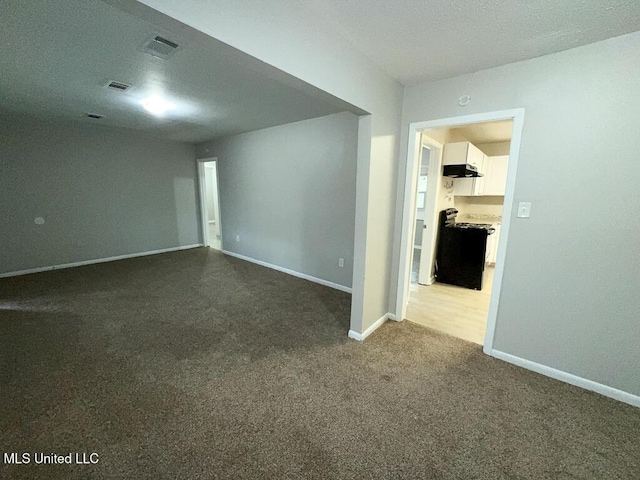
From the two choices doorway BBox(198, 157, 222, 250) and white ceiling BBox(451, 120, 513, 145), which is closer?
white ceiling BBox(451, 120, 513, 145)

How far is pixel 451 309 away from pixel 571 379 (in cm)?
129

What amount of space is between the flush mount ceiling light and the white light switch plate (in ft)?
12.5

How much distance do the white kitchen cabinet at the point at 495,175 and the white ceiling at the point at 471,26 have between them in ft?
11.1

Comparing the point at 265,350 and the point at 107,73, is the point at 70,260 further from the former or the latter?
the point at 265,350

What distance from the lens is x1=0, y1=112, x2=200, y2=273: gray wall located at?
3883mm

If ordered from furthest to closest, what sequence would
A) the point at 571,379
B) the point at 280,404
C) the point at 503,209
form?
the point at 503,209, the point at 571,379, the point at 280,404

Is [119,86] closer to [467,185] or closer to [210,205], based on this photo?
[467,185]

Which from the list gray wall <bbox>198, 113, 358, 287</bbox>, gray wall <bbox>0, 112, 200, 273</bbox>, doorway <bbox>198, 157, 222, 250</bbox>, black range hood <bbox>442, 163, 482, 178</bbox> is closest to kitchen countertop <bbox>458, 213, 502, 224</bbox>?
black range hood <bbox>442, 163, 482, 178</bbox>

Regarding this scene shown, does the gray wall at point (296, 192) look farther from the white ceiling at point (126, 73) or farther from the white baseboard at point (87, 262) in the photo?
the white baseboard at point (87, 262)

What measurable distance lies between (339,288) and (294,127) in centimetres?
253

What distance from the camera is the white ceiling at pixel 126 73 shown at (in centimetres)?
147

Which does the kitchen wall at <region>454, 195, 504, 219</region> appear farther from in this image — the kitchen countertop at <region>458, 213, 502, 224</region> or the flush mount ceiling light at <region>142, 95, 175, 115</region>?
the flush mount ceiling light at <region>142, 95, 175, 115</region>

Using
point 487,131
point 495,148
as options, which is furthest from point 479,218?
point 487,131

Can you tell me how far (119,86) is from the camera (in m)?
2.62
